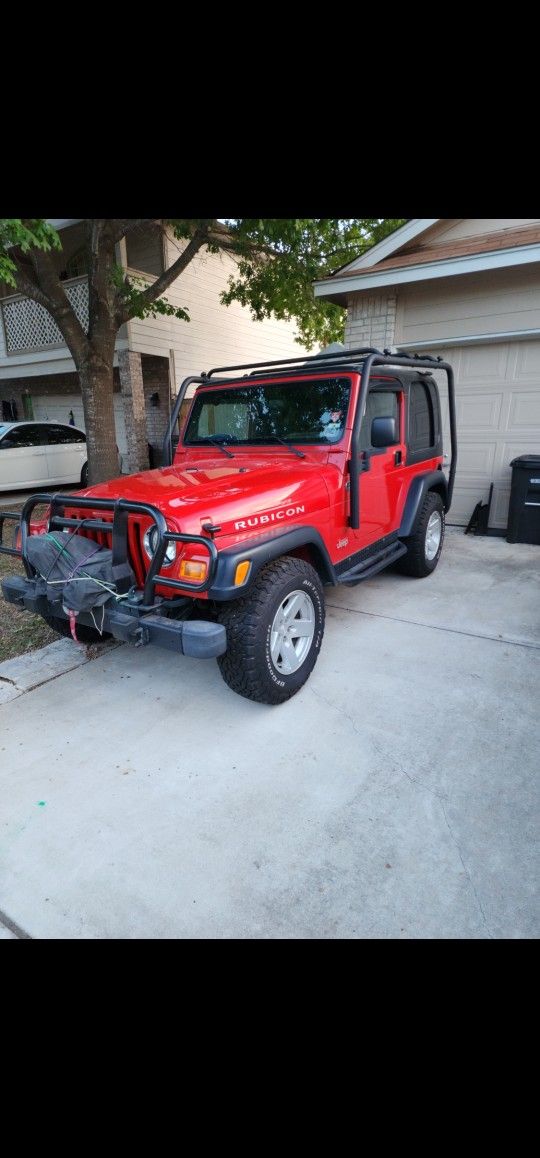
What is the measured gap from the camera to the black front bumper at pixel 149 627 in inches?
105

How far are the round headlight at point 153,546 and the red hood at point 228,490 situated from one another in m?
0.14

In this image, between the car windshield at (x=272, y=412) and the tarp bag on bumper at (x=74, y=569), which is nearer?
the tarp bag on bumper at (x=74, y=569)

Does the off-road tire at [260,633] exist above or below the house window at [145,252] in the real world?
below

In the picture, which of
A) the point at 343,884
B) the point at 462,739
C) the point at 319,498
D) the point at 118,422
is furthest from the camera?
the point at 118,422

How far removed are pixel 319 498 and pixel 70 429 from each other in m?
9.37

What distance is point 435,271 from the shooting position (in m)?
6.76

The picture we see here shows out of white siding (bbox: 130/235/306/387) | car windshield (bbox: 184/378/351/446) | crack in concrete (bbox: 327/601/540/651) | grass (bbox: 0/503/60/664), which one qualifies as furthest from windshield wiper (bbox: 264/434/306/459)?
white siding (bbox: 130/235/306/387)

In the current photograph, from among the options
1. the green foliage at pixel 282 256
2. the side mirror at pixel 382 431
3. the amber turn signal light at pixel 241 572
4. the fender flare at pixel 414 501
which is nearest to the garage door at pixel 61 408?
the green foliage at pixel 282 256

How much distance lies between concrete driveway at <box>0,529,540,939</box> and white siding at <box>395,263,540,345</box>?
444cm

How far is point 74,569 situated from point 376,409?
271cm

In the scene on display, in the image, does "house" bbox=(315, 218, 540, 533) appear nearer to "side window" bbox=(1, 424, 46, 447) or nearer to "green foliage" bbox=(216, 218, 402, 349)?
"green foliage" bbox=(216, 218, 402, 349)

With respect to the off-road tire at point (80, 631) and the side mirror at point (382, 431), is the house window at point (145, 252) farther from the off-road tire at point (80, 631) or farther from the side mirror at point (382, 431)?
the off-road tire at point (80, 631)
